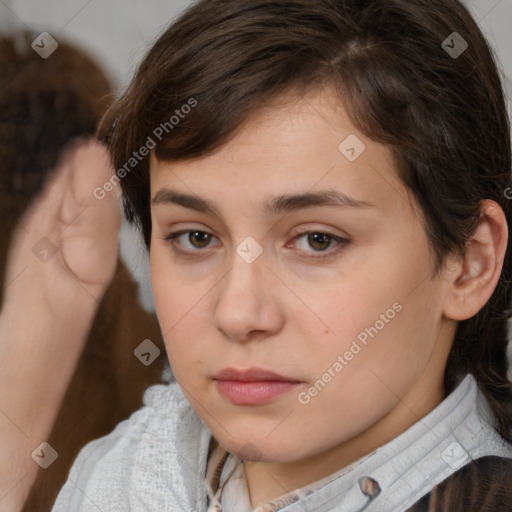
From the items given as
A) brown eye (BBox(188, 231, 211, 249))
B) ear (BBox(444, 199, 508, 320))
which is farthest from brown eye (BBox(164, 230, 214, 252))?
ear (BBox(444, 199, 508, 320))

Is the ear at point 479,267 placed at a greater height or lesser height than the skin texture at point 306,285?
lesser

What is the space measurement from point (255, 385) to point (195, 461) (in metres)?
0.42

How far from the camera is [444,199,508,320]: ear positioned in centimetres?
135

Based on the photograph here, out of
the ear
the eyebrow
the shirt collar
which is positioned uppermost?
the eyebrow

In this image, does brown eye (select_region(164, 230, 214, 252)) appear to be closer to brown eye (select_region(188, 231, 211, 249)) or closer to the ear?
brown eye (select_region(188, 231, 211, 249))

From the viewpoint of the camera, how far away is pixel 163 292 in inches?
54.4

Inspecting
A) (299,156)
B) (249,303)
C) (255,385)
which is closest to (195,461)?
(255,385)

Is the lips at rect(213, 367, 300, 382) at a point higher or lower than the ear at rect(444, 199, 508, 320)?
higher

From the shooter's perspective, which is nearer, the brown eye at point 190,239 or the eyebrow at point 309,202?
the eyebrow at point 309,202

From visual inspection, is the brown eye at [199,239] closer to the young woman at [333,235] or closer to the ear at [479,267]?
the young woman at [333,235]

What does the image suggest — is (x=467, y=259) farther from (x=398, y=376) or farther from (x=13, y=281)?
(x=13, y=281)

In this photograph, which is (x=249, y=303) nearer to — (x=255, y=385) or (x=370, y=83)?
(x=255, y=385)

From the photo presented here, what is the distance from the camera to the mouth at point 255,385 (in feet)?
4.09

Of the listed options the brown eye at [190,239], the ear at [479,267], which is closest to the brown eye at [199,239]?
the brown eye at [190,239]
